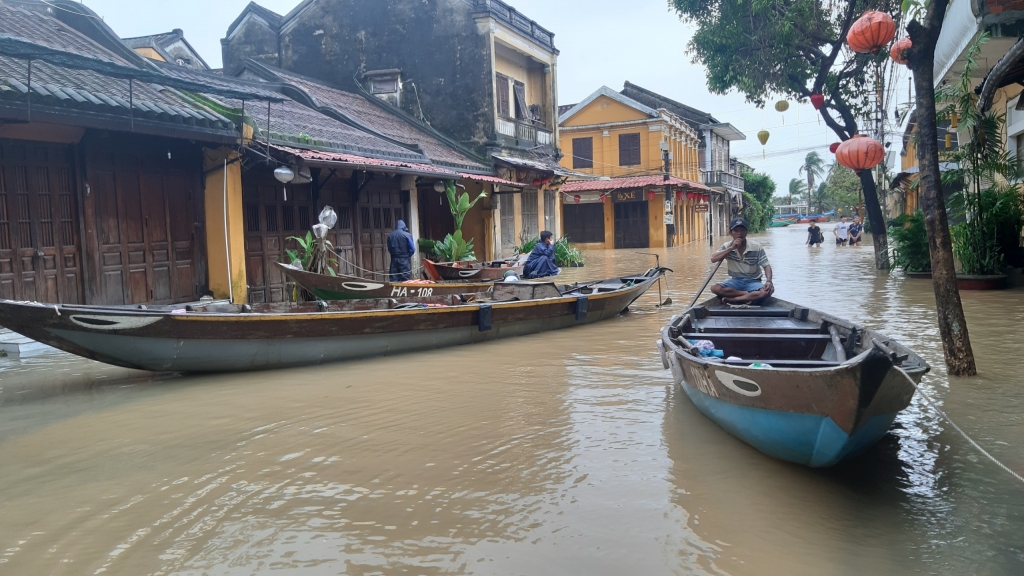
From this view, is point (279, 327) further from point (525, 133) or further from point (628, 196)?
point (628, 196)

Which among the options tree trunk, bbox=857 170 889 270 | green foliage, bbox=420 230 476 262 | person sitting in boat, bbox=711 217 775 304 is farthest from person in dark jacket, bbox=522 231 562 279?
tree trunk, bbox=857 170 889 270

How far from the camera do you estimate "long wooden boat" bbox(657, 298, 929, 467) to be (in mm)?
4023

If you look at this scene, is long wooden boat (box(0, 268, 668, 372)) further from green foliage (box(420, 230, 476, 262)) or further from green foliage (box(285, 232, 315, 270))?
green foliage (box(420, 230, 476, 262))

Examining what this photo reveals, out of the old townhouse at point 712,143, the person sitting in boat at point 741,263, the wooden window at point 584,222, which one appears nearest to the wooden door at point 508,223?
the person sitting in boat at point 741,263

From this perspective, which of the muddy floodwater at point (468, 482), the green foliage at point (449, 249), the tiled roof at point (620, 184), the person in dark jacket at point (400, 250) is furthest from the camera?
the tiled roof at point (620, 184)

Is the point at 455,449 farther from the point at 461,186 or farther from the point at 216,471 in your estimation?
the point at 461,186

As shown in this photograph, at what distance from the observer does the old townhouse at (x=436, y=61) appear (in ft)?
65.5

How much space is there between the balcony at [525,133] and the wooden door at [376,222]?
5.66 metres

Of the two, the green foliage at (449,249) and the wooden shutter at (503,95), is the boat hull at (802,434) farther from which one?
Result: the wooden shutter at (503,95)

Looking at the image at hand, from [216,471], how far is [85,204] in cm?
595

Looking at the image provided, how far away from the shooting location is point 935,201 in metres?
6.73

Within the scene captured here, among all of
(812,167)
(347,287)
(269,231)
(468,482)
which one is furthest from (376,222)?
(812,167)

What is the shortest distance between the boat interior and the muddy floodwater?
2.06ft

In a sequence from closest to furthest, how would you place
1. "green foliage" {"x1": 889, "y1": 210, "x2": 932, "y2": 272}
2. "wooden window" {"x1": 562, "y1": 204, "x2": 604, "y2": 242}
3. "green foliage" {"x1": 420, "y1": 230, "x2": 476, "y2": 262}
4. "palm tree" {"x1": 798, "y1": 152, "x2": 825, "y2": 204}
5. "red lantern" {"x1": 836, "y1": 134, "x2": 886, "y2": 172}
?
1. "red lantern" {"x1": 836, "y1": 134, "x2": 886, "y2": 172}
2. "green foliage" {"x1": 889, "y1": 210, "x2": 932, "y2": 272}
3. "green foliage" {"x1": 420, "y1": 230, "x2": 476, "y2": 262}
4. "wooden window" {"x1": 562, "y1": 204, "x2": 604, "y2": 242}
5. "palm tree" {"x1": 798, "y1": 152, "x2": 825, "y2": 204}
